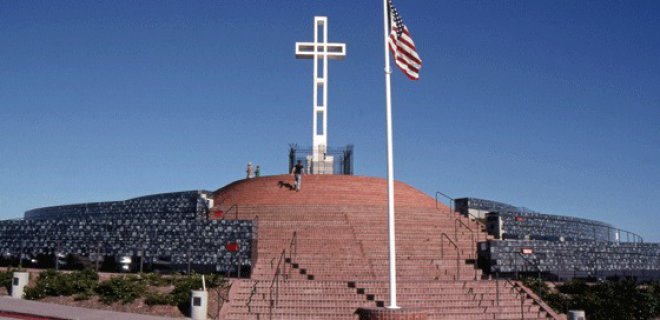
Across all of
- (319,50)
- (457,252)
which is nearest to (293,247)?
(457,252)

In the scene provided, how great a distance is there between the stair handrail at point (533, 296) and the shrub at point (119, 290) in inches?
373

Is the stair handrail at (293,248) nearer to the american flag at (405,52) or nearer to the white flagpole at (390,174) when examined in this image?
the white flagpole at (390,174)

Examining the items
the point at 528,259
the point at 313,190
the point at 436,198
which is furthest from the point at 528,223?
the point at 313,190

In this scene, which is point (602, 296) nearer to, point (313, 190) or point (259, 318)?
point (259, 318)

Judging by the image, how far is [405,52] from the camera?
40.2ft

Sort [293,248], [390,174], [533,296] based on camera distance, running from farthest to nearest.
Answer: [293,248] → [533,296] → [390,174]

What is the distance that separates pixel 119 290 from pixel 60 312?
5.74 ft

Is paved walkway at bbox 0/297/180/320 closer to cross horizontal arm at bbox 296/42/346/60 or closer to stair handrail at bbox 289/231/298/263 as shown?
stair handrail at bbox 289/231/298/263

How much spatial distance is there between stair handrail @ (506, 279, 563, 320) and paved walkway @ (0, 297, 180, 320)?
888 centimetres

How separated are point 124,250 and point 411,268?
9.03 meters

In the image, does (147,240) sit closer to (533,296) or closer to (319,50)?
(533,296)

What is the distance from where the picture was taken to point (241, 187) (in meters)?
26.2

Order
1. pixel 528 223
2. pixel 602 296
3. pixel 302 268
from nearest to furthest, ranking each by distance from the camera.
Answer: pixel 602 296, pixel 302 268, pixel 528 223

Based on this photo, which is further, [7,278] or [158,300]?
[7,278]
